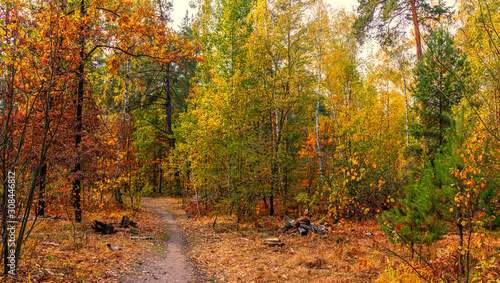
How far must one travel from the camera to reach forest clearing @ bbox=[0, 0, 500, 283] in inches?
170

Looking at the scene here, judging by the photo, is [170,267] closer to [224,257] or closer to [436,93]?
[224,257]

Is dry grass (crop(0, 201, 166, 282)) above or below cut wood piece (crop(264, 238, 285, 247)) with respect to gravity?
above

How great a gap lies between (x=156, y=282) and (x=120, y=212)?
782 centimetres

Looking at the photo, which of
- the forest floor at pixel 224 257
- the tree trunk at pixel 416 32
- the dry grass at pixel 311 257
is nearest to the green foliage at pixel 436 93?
the tree trunk at pixel 416 32

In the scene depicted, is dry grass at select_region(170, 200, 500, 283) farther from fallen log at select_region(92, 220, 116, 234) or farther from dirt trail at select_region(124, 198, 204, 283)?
fallen log at select_region(92, 220, 116, 234)

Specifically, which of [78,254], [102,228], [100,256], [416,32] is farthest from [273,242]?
[416,32]

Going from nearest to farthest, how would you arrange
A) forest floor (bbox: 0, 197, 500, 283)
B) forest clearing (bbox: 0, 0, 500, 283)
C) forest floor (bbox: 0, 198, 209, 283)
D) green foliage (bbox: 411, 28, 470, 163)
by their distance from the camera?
forest clearing (bbox: 0, 0, 500, 283), forest floor (bbox: 0, 197, 500, 283), forest floor (bbox: 0, 198, 209, 283), green foliage (bbox: 411, 28, 470, 163)

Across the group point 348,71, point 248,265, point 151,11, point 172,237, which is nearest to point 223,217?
point 172,237

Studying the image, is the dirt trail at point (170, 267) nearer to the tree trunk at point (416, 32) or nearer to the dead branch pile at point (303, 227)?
the dead branch pile at point (303, 227)

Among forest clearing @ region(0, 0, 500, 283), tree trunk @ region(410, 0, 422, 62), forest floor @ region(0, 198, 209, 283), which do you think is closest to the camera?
forest clearing @ region(0, 0, 500, 283)

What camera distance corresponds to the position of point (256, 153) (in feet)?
36.8

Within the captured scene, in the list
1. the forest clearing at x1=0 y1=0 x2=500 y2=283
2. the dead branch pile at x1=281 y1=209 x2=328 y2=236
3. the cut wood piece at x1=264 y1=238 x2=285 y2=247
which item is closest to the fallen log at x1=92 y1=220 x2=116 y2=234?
the forest clearing at x1=0 y1=0 x2=500 y2=283

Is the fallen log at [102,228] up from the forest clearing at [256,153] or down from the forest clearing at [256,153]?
down

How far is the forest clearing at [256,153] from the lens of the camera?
4.33m
